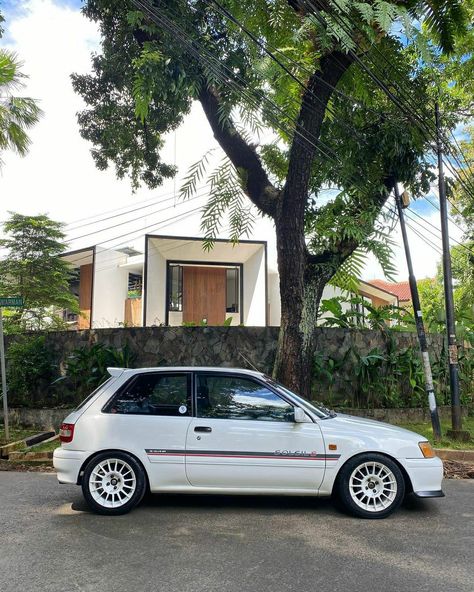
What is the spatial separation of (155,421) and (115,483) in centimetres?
74

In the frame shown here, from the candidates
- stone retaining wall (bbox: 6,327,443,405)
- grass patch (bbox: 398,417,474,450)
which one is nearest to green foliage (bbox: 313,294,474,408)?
stone retaining wall (bbox: 6,327,443,405)

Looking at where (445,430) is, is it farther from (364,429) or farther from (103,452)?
(103,452)

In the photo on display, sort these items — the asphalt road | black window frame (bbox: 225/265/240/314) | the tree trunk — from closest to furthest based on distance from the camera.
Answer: the asphalt road
the tree trunk
black window frame (bbox: 225/265/240/314)

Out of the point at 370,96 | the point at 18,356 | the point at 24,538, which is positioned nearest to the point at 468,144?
the point at 370,96

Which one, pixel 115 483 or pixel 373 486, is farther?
pixel 115 483

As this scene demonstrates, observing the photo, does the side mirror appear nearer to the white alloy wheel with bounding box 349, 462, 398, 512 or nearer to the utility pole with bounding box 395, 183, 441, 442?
the white alloy wheel with bounding box 349, 462, 398, 512

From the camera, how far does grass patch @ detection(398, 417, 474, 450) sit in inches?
339

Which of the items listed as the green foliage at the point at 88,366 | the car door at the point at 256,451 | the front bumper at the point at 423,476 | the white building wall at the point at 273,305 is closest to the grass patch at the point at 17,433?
the green foliage at the point at 88,366

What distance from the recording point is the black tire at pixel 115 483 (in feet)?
16.5

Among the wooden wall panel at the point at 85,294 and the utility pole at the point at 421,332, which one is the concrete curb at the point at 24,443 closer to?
the utility pole at the point at 421,332

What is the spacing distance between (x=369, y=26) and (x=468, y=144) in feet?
48.6

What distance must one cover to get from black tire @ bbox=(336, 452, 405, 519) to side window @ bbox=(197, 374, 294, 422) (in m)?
0.79

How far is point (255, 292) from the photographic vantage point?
17438 millimetres

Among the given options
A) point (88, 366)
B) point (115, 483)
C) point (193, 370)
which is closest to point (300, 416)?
point (193, 370)
